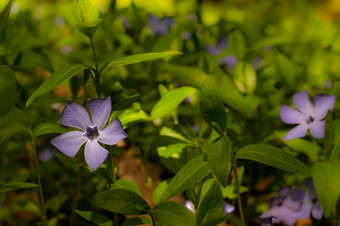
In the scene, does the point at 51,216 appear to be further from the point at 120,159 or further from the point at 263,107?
the point at 263,107

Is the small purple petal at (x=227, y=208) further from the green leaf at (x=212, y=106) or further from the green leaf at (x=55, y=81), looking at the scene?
the green leaf at (x=55, y=81)

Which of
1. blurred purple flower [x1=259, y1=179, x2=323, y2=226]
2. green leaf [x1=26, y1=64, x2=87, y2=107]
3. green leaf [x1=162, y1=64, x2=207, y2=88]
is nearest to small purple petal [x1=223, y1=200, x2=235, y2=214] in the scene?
blurred purple flower [x1=259, y1=179, x2=323, y2=226]

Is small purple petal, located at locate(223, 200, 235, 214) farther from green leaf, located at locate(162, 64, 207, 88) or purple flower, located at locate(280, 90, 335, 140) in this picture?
green leaf, located at locate(162, 64, 207, 88)

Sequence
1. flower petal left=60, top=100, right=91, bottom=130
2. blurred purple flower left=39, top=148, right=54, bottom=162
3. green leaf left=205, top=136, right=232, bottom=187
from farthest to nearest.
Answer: blurred purple flower left=39, top=148, right=54, bottom=162, flower petal left=60, top=100, right=91, bottom=130, green leaf left=205, top=136, right=232, bottom=187

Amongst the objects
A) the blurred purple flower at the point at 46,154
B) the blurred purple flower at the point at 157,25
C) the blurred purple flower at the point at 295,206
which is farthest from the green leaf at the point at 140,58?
the blurred purple flower at the point at 157,25

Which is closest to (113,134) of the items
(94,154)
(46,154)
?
(94,154)

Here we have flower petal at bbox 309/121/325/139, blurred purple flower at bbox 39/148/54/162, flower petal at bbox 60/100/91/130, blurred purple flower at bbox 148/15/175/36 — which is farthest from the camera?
blurred purple flower at bbox 148/15/175/36

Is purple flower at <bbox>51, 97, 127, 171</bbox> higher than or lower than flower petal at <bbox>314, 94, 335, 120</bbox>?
higher
